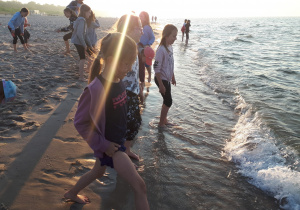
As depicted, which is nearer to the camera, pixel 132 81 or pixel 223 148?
pixel 132 81

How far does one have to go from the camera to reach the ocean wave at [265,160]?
2949 millimetres

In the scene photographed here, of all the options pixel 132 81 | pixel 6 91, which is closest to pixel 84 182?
pixel 6 91

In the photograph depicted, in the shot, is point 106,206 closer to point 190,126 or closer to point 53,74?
point 190,126

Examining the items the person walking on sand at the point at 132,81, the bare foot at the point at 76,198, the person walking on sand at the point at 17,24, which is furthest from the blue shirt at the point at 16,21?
the bare foot at the point at 76,198

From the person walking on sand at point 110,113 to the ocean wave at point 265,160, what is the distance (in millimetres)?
1939

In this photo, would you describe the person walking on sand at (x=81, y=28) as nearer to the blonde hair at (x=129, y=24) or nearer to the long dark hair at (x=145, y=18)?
the long dark hair at (x=145, y=18)

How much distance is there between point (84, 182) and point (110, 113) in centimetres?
82

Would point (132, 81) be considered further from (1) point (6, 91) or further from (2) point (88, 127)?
(1) point (6, 91)

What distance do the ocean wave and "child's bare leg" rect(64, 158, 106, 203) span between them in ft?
6.89

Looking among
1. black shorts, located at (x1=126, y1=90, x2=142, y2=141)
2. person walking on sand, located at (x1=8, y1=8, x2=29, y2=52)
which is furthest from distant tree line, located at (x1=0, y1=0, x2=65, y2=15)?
black shorts, located at (x1=126, y1=90, x2=142, y2=141)

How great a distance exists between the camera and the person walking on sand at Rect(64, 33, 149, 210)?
6.16 feet

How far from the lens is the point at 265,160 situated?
366 cm

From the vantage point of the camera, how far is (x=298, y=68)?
11.4m

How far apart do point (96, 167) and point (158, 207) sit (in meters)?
0.86
